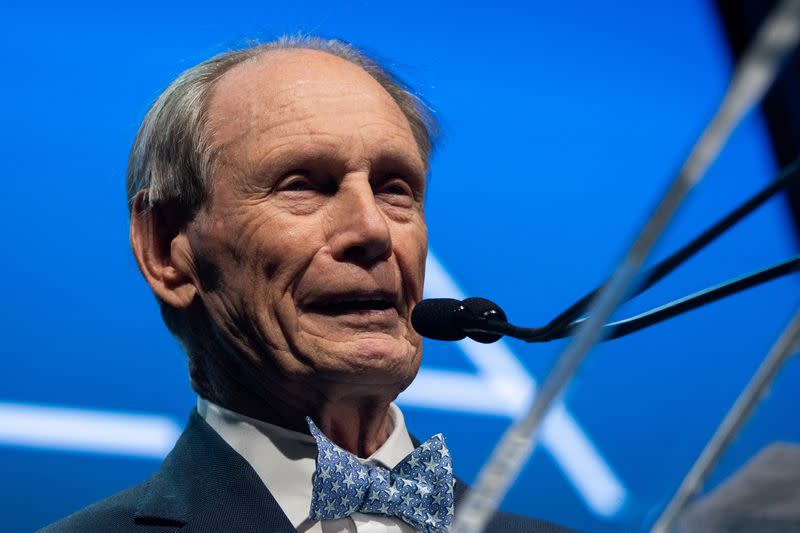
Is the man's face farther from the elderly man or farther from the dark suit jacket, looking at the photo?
the dark suit jacket

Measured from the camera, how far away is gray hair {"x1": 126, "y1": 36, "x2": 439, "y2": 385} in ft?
4.31

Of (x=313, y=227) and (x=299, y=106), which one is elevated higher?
(x=299, y=106)

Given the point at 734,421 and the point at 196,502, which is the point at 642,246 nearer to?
the point at 734,421

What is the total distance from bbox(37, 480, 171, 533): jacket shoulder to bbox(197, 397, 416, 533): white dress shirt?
14cm

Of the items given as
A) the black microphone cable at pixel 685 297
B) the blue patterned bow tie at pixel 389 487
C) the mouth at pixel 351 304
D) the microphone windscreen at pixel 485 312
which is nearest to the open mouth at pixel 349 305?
the mouth at pixel 351 304

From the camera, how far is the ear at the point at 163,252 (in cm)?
133

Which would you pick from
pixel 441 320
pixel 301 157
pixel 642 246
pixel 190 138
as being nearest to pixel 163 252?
pixel 190 138

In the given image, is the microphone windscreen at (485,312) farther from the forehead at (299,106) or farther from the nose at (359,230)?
the forehead at (299,106)

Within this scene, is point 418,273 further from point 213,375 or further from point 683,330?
point 683,330

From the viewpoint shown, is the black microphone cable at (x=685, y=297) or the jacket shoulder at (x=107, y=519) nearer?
the black microphone cable at (x=685, y=297)

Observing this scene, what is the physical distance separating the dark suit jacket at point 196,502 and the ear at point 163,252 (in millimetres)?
192

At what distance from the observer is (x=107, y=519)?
3.93ft

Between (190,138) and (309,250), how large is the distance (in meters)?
0.26

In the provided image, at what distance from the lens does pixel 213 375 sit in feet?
4.38
